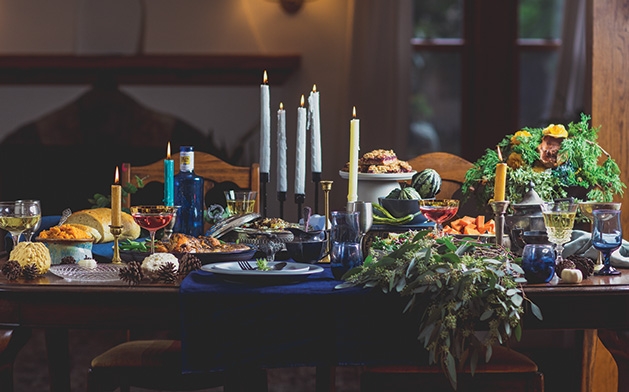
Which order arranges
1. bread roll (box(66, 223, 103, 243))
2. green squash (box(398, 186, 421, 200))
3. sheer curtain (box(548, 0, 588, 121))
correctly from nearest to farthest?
bread roll (box(66, 223, 103, 243))
green squash (box(398, 186, 421, 200))
sheer curtain (box(548, 0, 588, 121))

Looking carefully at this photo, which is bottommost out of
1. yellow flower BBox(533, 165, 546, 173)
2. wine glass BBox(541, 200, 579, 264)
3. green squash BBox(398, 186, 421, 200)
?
wine glass BBox(541, 200, 579, 264)

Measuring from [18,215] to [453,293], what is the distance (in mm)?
966

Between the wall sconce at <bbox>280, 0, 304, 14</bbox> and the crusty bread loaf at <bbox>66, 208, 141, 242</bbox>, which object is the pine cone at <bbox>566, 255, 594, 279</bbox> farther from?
the wall sconce at <bbox>280, 0, 304, 14</bbox>

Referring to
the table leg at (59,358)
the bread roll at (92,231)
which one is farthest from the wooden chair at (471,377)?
the table leg at (59,358)

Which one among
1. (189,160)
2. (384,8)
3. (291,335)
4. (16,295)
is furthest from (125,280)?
(384,8)

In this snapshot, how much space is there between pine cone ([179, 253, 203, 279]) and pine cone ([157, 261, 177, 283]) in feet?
0.20

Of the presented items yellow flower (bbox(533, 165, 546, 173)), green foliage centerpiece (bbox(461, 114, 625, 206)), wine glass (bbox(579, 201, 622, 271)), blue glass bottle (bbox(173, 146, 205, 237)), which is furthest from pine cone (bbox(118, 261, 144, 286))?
yellow flower (bbox(533, 165, 546, 173))

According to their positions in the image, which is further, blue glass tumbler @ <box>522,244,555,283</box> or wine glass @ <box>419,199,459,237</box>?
wine glass @ <box>419,199,459,237</box>

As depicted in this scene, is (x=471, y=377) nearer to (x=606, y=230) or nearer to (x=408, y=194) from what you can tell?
(x=606, y=230)

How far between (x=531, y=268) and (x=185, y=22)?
3432 millimetres

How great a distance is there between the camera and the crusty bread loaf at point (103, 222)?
222 centimetres

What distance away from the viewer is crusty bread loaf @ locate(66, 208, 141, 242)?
222 centimetres

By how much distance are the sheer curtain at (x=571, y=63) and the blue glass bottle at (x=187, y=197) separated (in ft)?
10.2

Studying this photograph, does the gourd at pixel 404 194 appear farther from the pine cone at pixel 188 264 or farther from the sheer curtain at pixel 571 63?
the sheer curtain at pixel 571 63
